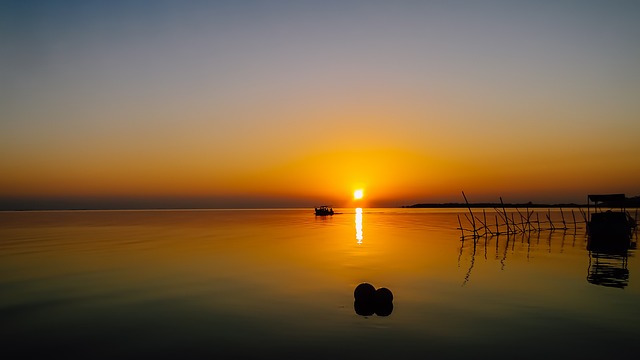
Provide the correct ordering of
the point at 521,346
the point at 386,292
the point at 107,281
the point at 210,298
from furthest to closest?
the point at 107,281 < the point at 210,298 < the point at 386,292 < the point at 521,346

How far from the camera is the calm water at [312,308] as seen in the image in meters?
16.5

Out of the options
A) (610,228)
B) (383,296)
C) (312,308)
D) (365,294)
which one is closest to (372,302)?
(365,294)

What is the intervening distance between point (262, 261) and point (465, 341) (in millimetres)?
27372

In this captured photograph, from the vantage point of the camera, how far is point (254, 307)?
23.2 meters

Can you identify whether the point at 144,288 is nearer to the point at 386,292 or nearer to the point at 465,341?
the point at 386,292

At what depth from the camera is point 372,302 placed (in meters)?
22.0

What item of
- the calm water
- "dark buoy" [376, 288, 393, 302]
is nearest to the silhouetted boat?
the calm water

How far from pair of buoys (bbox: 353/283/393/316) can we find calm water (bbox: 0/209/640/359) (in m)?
0.41

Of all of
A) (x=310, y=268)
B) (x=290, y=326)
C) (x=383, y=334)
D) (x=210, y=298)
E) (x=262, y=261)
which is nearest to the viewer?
(x=383, y=334)

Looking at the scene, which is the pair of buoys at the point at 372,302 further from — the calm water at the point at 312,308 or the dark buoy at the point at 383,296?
the calm water at the point at 312,308

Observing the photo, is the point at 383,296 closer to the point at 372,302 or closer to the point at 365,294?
the point at 372,302

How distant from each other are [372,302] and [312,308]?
10.4 ft

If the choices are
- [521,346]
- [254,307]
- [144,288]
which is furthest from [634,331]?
[144,288]

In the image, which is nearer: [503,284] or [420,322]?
[420,322]
